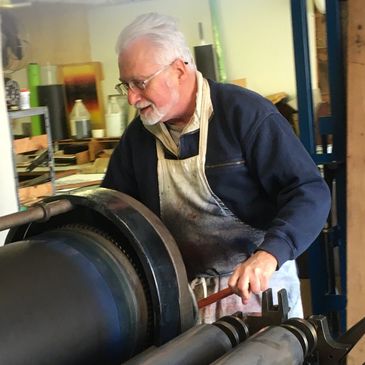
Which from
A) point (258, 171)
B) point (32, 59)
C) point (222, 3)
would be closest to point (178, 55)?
point (258, 171)

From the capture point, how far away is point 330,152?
1.96m

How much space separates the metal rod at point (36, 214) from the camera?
0.83 metres

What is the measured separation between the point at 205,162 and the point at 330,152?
0.82 m

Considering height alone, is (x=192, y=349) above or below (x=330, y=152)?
below

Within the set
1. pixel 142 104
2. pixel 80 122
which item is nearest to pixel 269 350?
pixel 142 104

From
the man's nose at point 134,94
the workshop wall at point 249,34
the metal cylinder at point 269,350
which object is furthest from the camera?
the workshop wall at point 249,34

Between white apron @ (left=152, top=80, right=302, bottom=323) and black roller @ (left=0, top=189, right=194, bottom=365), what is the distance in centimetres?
38

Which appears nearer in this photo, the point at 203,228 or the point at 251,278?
the point at 251,278

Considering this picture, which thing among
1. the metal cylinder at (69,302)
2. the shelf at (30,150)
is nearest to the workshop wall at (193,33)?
the shelf at (30,150)

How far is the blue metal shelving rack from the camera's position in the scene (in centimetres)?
189

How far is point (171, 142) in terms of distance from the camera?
1.32 meters

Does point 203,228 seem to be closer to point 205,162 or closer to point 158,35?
point 205,162

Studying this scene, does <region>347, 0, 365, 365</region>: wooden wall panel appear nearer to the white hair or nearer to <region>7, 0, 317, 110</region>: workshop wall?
the white hair

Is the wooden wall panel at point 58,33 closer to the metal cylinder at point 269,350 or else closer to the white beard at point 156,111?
the white beard at point 156,111
